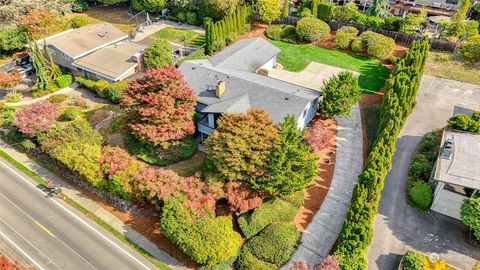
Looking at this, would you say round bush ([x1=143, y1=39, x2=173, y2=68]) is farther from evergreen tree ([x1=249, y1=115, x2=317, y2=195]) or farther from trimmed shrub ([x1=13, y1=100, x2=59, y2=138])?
evergreen tree ([x1=249, y1=115, x2=317, y2=195])

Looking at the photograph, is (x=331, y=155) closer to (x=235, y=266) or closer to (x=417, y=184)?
(x=417, y=184)

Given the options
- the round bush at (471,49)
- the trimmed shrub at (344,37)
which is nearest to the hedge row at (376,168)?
the round bush at (471,49)

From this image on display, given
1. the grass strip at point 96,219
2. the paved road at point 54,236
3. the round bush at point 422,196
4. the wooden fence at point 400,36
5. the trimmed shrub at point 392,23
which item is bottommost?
the paved road at point 54,236

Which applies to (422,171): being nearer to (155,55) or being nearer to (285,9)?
(155,55)

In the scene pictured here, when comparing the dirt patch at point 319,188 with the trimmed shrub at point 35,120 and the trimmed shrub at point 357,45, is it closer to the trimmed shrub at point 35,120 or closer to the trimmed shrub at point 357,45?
the trimmed shrub at point 357,45

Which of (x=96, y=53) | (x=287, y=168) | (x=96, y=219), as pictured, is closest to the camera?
(x=287, y=168)

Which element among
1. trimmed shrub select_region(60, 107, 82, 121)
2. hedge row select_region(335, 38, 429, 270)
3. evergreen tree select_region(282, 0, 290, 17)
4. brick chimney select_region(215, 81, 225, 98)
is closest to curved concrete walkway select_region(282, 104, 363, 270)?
hedge row select_region(335, 38, 429, 270)

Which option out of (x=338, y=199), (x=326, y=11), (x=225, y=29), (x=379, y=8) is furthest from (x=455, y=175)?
(x=379, y=8)
